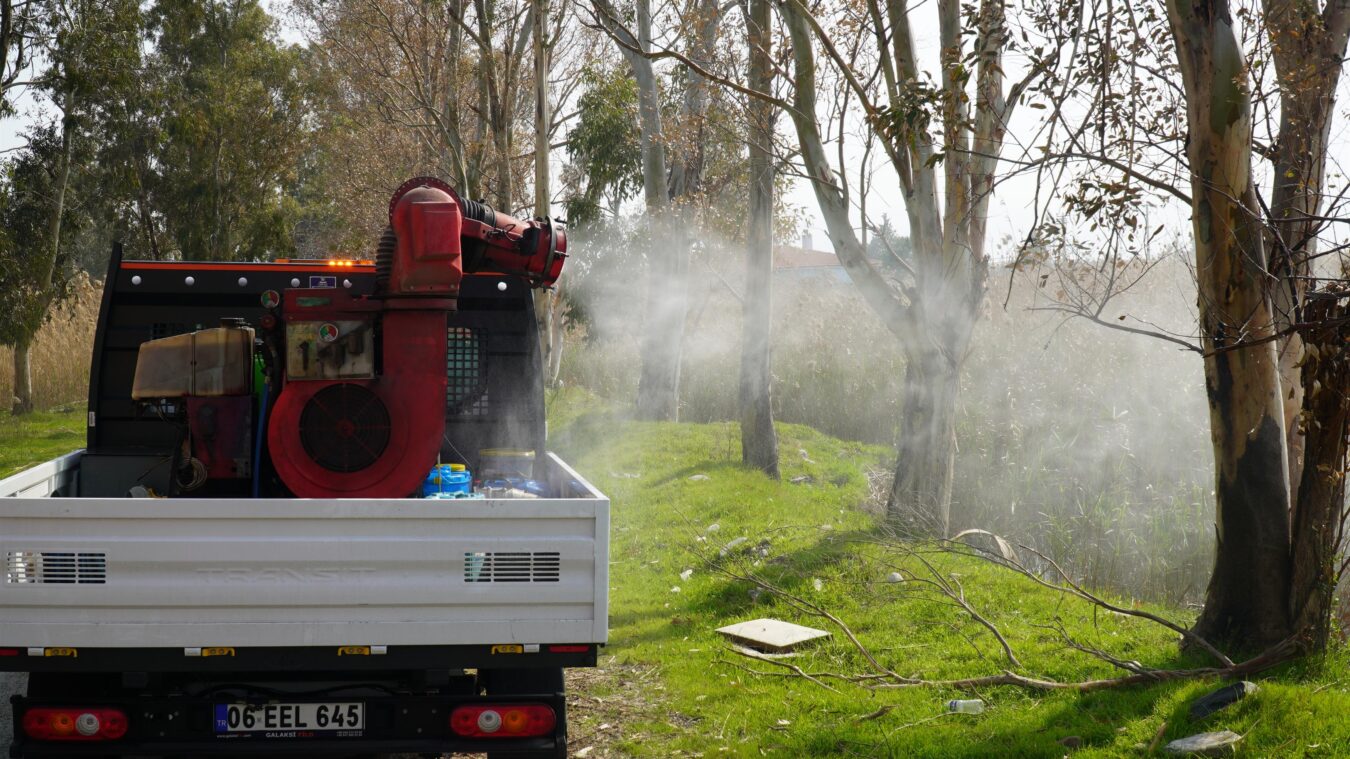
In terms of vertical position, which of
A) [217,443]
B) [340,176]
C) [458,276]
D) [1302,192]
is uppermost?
[340,176]

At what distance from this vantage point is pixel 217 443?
5.06 meters

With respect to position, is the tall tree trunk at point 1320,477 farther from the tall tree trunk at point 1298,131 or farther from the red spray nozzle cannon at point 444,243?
the red spray nozzle cannon at point 444,243

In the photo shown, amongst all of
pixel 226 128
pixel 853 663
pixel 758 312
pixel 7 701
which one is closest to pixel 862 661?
pixel 853 663

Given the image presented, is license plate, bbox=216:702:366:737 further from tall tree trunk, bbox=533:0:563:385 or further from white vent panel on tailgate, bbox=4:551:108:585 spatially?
tall tree trunk, bbox=533:0:563:385

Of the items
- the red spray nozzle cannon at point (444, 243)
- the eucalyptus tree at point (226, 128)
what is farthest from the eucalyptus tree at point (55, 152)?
the red spray nozzle cannon at point (444, 243)

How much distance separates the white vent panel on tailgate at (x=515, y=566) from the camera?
4.06 meters

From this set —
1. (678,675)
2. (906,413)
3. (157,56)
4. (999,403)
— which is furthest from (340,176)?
(678,675)

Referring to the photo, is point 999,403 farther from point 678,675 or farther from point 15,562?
point 15,562

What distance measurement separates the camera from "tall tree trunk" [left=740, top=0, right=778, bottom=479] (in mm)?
14547

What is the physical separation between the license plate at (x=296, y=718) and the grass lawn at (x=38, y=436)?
13798mm

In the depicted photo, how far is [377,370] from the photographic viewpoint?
486cm

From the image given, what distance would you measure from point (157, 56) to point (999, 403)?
29.6 metres

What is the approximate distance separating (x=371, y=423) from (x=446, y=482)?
44cm

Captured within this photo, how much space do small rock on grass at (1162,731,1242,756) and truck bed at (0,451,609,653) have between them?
92.6 inches
